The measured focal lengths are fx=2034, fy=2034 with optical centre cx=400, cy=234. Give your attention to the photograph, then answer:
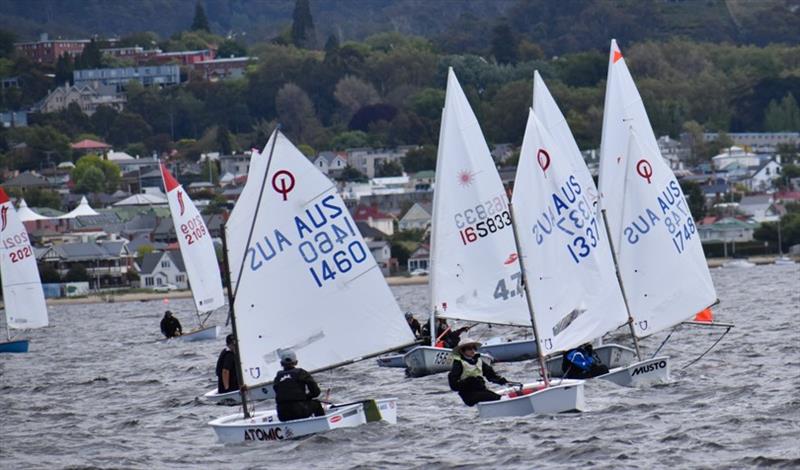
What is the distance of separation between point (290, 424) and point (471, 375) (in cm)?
256

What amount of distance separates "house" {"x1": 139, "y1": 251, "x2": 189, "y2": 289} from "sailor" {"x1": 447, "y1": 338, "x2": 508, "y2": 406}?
297 ft

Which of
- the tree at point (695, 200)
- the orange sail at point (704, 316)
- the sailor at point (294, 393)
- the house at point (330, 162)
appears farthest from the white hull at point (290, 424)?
the house at point (330, 162)

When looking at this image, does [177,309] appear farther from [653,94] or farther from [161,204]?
[653,94]

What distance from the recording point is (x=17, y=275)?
168 ft

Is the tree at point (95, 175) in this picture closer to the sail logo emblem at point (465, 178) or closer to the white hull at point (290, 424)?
the sail logo emblem at point (465, 178)

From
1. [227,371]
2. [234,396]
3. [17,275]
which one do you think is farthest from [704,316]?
[17,275]

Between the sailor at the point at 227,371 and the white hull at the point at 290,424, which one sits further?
the sailor at the point at 227,371

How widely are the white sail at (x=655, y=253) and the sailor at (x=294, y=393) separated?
753cm

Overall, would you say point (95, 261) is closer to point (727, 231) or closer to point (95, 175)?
point (727, 231)

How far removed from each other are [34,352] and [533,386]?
1061 inches

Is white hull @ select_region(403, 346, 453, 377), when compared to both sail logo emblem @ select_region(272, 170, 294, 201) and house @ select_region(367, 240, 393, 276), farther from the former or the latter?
house @ select_region(367, 240, 393, 276)

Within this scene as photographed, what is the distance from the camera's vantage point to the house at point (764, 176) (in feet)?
508

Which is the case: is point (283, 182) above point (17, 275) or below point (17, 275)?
below

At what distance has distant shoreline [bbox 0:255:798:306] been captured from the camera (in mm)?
104312
